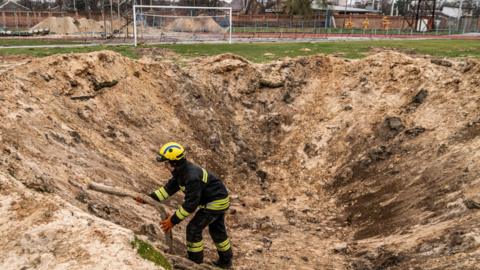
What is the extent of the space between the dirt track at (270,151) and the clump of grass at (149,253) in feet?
0.52

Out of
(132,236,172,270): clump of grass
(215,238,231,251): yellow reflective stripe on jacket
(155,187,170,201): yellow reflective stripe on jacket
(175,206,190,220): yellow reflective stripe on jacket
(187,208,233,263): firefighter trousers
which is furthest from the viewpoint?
(215,238,231,251): yellow reflective stripe on jacket

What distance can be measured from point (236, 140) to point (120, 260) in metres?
9.82

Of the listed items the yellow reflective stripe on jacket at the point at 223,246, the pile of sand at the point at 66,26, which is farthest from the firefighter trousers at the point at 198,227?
the pile of sand at the point at 66,26

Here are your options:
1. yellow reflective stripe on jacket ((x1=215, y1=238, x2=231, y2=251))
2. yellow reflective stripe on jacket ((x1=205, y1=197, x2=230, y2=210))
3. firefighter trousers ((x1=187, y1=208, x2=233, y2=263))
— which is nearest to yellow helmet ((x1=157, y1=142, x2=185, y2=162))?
yellow reflective stripe on jacket ((x1=205, y1=197, x2=230, y2=210))

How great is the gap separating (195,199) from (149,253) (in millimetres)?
1556

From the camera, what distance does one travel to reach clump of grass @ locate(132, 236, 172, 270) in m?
5.13

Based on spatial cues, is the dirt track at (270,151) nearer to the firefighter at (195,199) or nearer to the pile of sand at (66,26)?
the firefighter at (195,199)

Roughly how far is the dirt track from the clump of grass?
159mm

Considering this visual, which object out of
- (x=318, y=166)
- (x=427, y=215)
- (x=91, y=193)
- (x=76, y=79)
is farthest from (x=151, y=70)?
(x=427, y=215)

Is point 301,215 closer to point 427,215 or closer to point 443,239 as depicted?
point 427,215

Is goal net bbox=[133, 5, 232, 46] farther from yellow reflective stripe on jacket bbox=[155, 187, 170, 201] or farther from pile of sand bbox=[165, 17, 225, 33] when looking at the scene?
yellow reflective stripe on jacket bbox=[155, 187, 170, 201]

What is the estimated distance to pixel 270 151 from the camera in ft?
47.7

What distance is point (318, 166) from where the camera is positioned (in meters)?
13.4

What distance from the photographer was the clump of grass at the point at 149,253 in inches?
202
